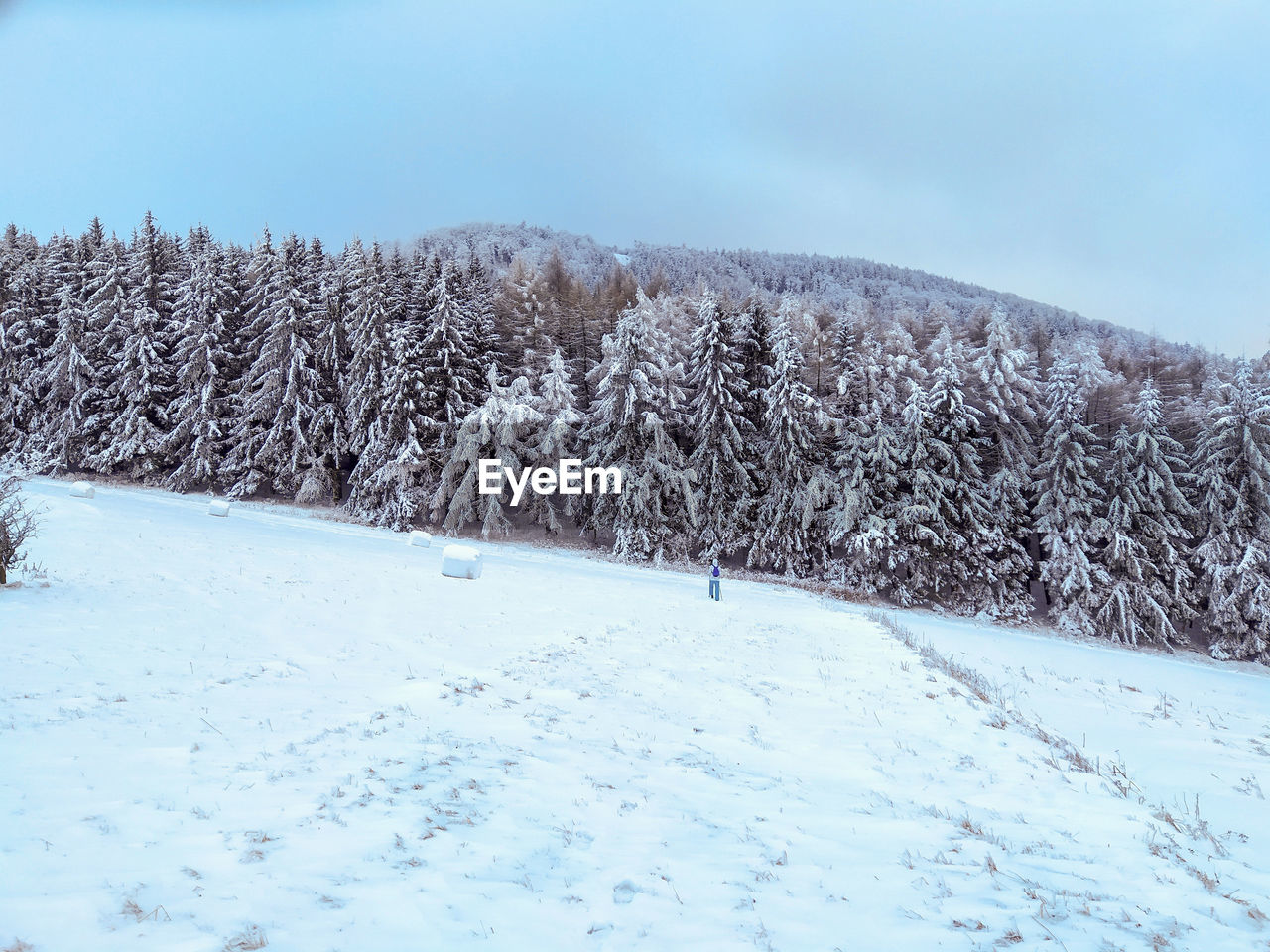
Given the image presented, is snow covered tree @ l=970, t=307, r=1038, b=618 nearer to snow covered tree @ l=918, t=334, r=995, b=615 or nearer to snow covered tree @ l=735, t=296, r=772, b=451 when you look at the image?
snow covered tree @ l=918, t=334, r=995, b=615

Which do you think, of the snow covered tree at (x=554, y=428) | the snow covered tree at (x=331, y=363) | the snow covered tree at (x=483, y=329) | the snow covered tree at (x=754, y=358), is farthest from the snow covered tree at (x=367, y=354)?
the snow covered tree at (x=754, y=358)

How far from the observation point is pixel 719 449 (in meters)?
31.2

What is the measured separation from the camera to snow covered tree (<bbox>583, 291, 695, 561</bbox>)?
99.9ft

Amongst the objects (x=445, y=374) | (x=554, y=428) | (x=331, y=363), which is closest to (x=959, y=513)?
(x=554, y=428)

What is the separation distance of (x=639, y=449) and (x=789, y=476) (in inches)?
297

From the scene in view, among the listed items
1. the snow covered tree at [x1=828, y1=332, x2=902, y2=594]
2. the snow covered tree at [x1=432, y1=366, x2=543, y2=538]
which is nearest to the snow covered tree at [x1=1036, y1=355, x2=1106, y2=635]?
the snow covered tree at [x1=828, y1=332, x2=902, y2=594]

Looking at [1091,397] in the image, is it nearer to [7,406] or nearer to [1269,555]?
[1269,555]

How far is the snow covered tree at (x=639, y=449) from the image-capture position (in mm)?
30453

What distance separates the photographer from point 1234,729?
32.1 ft

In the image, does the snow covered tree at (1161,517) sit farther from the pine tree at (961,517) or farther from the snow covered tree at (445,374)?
the snow covered tree at (445,374)

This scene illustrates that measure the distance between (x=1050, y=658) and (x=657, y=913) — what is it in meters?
19.2

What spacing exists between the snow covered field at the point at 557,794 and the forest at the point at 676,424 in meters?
18.7

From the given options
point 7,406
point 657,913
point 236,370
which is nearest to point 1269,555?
point 657,913

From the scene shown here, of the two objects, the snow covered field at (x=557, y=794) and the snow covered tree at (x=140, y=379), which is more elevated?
the snow covered tree at (x=140, y=379)
